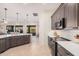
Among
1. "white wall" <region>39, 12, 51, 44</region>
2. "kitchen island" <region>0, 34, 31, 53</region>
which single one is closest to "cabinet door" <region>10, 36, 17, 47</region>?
"kitchen island" <region>0, 34, 31, 53</region>

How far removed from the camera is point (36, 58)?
2281 mm

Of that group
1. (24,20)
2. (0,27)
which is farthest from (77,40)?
(24,20)

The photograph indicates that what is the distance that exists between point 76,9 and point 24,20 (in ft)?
29.2

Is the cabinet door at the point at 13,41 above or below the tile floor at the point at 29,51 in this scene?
above

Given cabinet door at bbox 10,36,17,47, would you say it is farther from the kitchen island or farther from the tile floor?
the tile floor

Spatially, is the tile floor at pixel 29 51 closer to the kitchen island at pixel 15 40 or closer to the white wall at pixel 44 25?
the kitchen island at pixel 15 40

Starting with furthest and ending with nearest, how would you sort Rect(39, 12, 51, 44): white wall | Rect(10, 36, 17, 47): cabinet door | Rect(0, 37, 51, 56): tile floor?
Rect(10, 36, 17, 47): cabinet door, Rect(39, 12, 51, 44): white wall, Rect(0, 37, 51, 56): tile floor

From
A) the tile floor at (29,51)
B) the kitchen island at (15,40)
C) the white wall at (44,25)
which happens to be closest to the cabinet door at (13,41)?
the kitchen island at (15,40)

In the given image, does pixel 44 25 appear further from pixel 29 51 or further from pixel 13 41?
pixel 29 51

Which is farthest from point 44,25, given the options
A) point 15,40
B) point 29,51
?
point 29,51

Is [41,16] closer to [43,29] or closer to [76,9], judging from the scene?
[43,29]

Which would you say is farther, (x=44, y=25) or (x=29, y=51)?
(x=44, y=25)

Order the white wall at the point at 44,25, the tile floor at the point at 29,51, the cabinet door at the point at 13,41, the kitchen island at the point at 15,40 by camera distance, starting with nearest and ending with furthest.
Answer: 1. the tile floor at the point at 29,51
2. the kitchen island at the point at 15,40
3. the white wall at the point at 44,25
4. the cabinet door at the point at 13,41

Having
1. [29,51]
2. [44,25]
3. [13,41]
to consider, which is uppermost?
[44,25]
